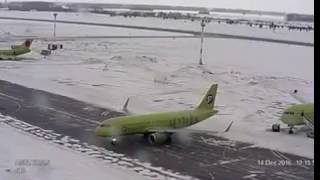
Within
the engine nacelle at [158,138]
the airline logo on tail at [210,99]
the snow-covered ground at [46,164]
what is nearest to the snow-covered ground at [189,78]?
the airline logo on tail at [210,99]

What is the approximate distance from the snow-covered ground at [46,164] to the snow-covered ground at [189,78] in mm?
5536

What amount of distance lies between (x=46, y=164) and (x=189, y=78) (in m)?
18.9

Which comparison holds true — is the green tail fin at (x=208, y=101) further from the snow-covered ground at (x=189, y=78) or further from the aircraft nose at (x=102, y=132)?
the aircraft nose at (x=102, y=132)

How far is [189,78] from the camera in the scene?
2928cm

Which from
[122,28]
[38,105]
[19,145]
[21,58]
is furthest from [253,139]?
[122,28]

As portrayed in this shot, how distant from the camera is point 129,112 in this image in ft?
63.0

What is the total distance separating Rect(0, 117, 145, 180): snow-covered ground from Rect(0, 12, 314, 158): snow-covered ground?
5.54m

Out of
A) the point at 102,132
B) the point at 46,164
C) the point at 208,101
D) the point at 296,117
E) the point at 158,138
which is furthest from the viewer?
the point at 296,117

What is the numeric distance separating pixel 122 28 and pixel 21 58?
119 feet

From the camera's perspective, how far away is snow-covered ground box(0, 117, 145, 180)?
996cm

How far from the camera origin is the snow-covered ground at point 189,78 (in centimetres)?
1809

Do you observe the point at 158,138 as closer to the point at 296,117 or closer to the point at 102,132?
the point at 102,132

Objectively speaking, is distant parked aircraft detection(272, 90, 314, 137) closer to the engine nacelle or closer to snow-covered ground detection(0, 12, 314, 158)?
snow-covered ground detection(0, 12, 314, 158)

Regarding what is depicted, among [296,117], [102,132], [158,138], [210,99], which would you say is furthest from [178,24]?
[102,132]
